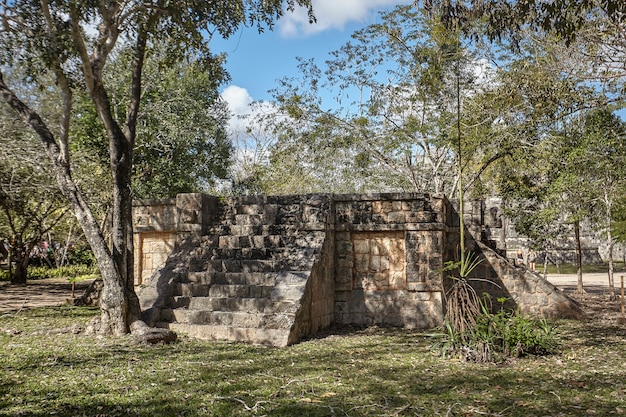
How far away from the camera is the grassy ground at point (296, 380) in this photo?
15.2ft

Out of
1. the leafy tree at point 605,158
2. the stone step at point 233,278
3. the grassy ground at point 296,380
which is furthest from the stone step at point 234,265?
the leafy tree at point 605,158

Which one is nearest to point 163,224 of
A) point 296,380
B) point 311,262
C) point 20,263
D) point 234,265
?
point 234,265

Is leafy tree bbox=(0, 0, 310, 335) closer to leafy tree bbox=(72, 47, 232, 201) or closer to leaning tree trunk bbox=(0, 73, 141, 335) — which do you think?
leaning tree trunk bbox=(0, 73, 141, 335)

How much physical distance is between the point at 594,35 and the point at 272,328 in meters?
7.93

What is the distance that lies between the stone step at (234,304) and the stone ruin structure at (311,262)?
16mm

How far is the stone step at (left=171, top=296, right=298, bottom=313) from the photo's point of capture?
7.86 m

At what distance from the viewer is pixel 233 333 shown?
25.2 feet

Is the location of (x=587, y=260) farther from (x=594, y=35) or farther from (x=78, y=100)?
(x=78, y=100)

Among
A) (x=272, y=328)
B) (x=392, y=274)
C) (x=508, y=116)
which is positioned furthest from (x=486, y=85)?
(x=272, y=328)

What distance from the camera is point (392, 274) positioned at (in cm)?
959

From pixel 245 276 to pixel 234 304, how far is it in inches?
25.9

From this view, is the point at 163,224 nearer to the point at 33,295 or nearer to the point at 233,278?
the point at 233,278

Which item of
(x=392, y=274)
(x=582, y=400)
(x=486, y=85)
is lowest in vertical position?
(x=582, y=400)

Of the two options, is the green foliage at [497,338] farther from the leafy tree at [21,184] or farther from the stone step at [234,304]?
the leafy tree at [21,184]
